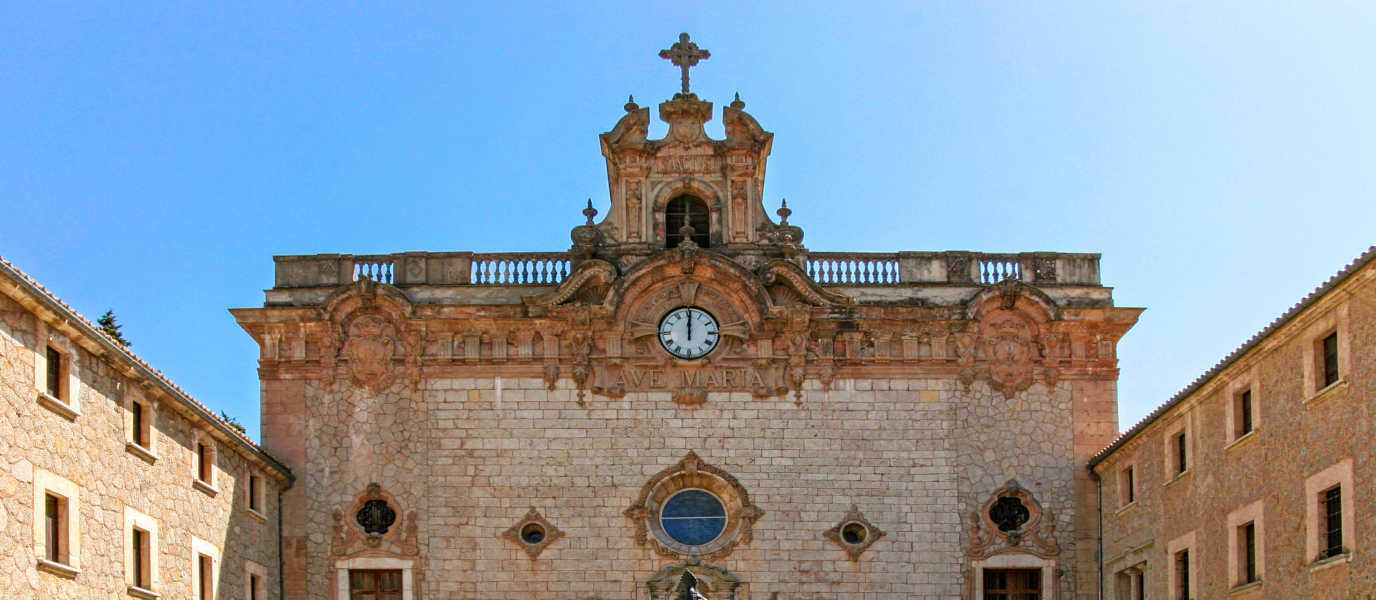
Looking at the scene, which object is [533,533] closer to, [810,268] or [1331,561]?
[810,268]

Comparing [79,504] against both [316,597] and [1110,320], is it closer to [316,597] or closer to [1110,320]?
[316,597]

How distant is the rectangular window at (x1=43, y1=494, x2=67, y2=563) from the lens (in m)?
21.5

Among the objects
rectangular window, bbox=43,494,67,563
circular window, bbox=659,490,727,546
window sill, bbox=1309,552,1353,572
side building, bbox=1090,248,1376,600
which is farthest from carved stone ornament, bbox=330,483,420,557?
→ window sill, bbox=1309,552,1353,572

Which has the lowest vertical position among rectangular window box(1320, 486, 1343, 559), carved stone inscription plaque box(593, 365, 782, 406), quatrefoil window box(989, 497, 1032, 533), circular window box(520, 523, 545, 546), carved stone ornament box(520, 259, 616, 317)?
rectangular window box(1320, 486, 1343, 559)

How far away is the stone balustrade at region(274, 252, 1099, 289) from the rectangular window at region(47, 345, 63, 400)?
11749 millimetres

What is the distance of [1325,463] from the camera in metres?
21.5

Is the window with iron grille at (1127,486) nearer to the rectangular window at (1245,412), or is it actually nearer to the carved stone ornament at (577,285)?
the rectangular window at (1245,412)

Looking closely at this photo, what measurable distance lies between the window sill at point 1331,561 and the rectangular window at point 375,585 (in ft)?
55.5

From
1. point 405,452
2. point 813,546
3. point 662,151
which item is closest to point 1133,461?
point 813,546

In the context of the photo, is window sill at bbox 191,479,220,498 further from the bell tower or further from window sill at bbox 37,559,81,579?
the bell tower

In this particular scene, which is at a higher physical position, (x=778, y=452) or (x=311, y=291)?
(x=311, y=291)

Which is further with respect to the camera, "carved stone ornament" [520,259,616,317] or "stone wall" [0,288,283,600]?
"carved stone ornament" [520,259,616,317]

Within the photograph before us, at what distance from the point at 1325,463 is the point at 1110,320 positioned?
39.7ft

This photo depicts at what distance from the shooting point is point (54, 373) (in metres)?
22.1
